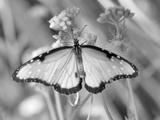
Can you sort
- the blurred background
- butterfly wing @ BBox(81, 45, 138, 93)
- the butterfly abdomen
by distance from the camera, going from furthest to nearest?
the blurred background → the butterfly abdomen → butterfly wing @ BBox(81, 45, 138, 93)

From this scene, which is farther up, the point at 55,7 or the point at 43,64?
the point at 55,7

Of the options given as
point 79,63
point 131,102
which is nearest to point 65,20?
point 79,63

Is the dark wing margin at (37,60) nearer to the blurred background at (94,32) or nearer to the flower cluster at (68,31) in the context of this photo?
the flower cluster at (68,31)

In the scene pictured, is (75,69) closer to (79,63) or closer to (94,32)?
(79,63)

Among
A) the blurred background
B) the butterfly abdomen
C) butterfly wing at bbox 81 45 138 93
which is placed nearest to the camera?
butterfly wing at bbox 81 45 138 93

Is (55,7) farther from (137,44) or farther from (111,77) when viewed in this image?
(111,77)

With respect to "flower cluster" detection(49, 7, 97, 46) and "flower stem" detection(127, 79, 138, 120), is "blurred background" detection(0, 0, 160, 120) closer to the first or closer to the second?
"flower cluster" detection(49, 7, 97, 46)

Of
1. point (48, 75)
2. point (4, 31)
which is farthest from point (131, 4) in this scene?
point (4, 31)

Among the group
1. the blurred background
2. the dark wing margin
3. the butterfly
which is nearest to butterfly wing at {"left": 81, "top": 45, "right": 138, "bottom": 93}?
the butterfly
